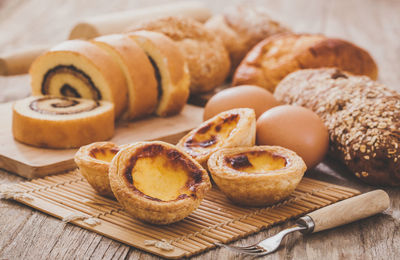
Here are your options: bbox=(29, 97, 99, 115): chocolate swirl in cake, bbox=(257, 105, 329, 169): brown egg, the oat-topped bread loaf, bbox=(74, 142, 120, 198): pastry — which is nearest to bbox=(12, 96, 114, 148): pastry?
bbox=(29, 97, 99, 115): chocolate swirl in cake

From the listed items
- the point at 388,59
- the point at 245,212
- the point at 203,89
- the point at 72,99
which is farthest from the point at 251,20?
the point at 245,212

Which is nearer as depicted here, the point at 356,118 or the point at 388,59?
the point at 356,118

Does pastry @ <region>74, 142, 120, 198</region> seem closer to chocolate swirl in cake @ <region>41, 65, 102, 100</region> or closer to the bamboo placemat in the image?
the bamboo placemat

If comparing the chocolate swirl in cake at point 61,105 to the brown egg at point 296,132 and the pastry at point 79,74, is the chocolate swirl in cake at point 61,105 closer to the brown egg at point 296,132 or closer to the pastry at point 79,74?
the pastry at point 79,74

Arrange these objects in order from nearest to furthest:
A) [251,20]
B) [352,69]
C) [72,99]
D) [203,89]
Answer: [72,99] < [352,69] < [203,89] < [251,20]

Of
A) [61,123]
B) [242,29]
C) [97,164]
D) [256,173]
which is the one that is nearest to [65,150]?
[61,123]

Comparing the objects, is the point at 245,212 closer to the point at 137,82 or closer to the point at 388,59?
the point at 137,82
